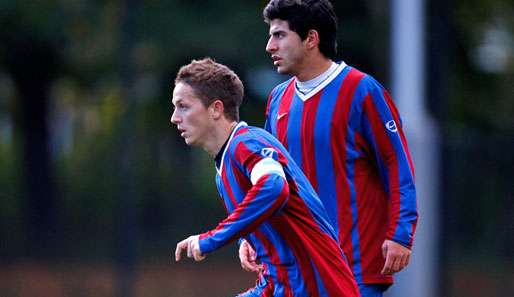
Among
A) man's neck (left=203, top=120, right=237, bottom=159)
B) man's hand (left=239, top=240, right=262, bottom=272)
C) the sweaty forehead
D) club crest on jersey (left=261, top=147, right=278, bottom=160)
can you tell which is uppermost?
the sweaty forehead

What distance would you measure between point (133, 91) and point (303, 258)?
24.1ft

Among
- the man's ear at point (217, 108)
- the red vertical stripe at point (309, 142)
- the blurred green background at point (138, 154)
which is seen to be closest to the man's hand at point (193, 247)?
the man's ear at point (217, 108)

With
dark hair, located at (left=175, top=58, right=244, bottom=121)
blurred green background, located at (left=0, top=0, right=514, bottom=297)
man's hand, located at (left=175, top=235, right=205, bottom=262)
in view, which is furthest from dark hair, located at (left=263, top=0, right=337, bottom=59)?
blurred green background, located at (left=0, top=0, right=514, bottom=297)

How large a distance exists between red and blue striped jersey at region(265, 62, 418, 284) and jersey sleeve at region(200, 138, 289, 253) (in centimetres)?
75

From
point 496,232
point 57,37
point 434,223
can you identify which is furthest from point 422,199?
point 57,37

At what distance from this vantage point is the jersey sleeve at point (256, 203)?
390cm

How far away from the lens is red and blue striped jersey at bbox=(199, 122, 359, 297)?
4020 mm

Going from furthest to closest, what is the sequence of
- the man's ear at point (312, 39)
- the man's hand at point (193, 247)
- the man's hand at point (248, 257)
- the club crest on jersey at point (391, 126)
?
the man's ear at point (312, 39), the club crest on jersey at point (391, 126), the man's hand at point (248, 257), the man's hand at point (193, 247)

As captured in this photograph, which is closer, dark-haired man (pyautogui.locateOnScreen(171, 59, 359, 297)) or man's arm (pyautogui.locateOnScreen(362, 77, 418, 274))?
dark-haired man (pyautogui.locateOnScreen(171, 59, 359, 297))

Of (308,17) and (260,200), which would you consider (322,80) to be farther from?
(260,200)

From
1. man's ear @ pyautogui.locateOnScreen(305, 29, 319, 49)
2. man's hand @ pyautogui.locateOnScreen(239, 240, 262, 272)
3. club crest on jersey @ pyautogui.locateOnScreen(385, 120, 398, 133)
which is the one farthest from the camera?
man's ear @ pyautogui.locateOnScreen(305, 29, 319, 49)

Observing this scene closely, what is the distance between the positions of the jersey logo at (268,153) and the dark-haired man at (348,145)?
70 cm

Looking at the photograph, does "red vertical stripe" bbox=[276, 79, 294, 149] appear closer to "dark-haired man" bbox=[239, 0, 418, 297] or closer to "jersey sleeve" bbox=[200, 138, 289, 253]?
"dark-haired man" bbox=[239, 0, 418, 297]

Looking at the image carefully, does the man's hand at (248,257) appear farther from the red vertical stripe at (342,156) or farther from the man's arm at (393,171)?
the man's arm at (393,171)
